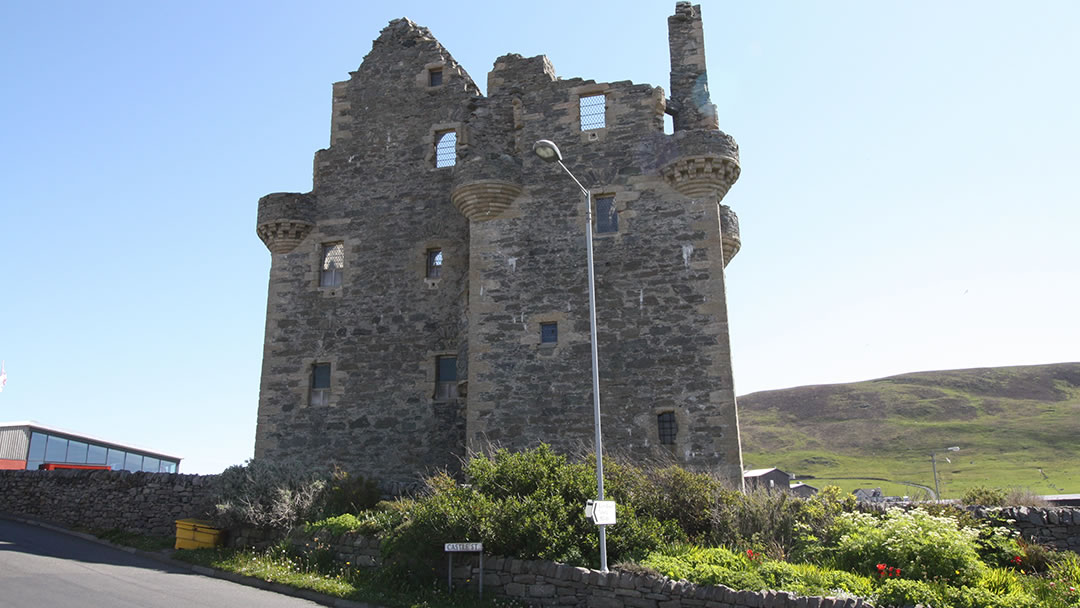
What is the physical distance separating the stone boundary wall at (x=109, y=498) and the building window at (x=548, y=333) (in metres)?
8.88

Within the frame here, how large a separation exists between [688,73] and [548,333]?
8.41 m

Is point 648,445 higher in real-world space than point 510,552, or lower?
higher

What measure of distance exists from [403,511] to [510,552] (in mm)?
3155

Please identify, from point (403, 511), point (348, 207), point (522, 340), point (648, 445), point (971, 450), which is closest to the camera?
point (403, 511)

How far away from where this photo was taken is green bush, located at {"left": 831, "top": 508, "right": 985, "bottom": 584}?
11.2 metres

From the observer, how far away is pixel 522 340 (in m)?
20.0

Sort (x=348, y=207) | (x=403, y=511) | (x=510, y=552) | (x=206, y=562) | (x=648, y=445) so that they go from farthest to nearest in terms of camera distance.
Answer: (x=348, y=207) < (x=648, y=445) < (x=206, y=562) < (x=403, y=511) < (x=510, y=552)

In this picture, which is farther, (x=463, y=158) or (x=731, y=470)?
(x=463, y=158)

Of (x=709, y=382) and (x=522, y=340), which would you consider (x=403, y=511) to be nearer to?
(x=522, y=340)

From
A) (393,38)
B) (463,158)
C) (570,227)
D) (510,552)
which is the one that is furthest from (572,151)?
(510,552)

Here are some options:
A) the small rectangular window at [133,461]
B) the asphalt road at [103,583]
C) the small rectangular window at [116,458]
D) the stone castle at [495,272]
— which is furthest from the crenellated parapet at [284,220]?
the small rectangular window at [133,461]

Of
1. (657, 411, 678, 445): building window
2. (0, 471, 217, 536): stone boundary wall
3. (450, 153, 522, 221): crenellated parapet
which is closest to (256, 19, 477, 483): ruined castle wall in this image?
(450, 153, 522, 221): crenellated parapet

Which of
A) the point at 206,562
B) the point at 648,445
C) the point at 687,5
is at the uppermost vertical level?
the point at 687,5

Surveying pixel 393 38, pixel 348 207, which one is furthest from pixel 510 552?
pixel 393 38
